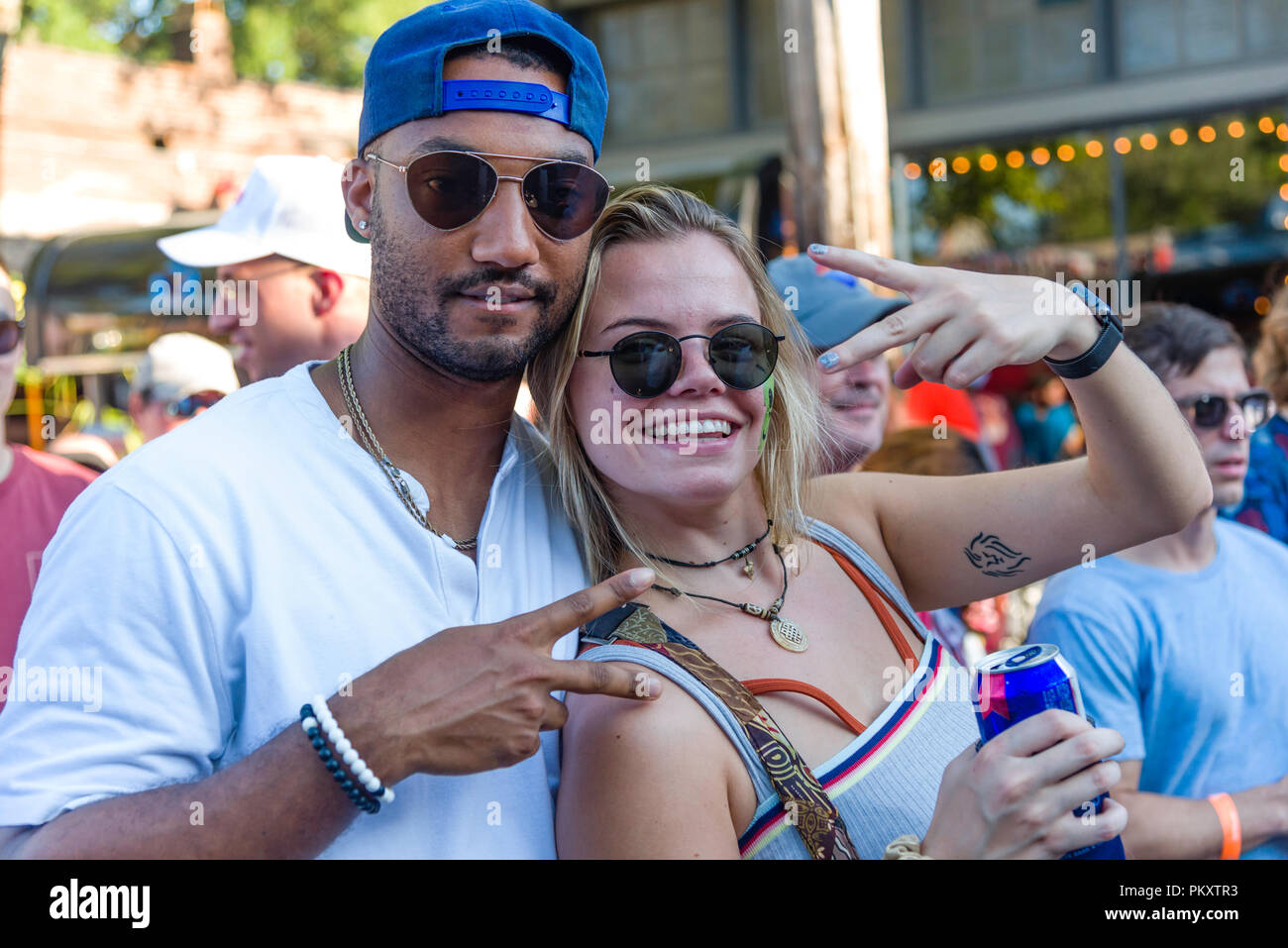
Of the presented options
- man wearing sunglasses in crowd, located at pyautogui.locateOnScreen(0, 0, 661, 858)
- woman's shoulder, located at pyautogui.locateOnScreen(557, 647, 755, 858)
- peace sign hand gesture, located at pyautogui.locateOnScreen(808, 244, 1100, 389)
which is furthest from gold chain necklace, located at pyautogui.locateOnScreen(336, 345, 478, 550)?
peace sign hand gesture, located at pyautogui.locateOnScreen(808, 244, 1100, 389)

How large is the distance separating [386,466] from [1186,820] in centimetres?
193

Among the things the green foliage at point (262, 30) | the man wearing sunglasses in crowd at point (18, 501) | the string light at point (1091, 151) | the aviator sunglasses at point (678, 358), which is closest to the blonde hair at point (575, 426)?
the aviator sunglasses at point (678, 358)

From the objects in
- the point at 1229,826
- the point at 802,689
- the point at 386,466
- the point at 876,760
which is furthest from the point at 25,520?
the point at 1229,826

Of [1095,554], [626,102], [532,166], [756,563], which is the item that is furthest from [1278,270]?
[626,102]

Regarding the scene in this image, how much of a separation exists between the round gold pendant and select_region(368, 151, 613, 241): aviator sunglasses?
767 mm

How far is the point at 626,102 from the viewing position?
1113 cm

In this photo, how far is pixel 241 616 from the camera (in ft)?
5.51

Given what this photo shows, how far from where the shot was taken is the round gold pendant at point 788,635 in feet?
6.71

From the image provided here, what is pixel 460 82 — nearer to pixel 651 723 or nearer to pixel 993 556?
pixel 651 723

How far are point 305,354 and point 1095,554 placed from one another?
2153mm

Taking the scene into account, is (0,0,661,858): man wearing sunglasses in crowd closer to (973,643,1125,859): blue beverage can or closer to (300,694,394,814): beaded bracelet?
(300,694,394,814): beaded bracelet

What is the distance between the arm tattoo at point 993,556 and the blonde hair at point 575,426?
36 cm

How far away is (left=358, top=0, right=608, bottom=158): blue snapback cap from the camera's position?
74.2 inches

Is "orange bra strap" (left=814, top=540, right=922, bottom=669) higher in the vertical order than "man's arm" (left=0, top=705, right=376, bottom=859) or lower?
higher
